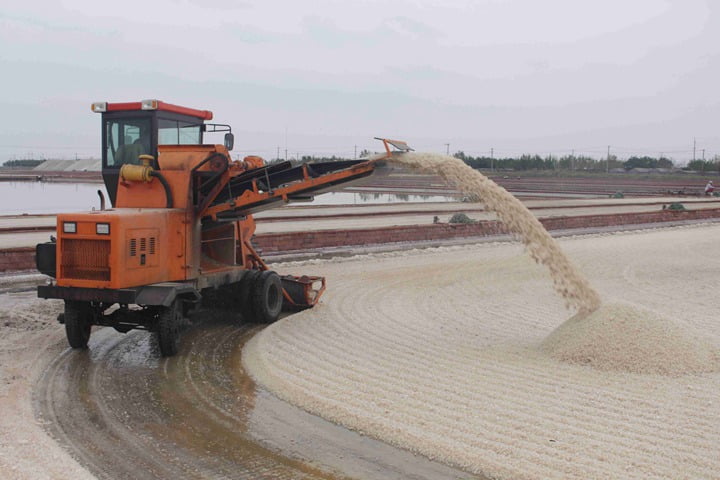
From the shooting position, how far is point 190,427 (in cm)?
641

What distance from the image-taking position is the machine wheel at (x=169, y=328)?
850cm

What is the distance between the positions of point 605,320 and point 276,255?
10.3 metres

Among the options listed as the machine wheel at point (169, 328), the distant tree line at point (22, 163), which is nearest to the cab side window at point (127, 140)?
the machine wheel at point (169, 328)

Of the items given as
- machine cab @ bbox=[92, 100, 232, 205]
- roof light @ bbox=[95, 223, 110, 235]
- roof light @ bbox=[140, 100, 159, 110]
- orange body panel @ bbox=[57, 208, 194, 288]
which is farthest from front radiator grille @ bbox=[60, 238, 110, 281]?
roof light @ bbox=[140, 100, 159, 110]

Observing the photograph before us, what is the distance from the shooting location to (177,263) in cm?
907

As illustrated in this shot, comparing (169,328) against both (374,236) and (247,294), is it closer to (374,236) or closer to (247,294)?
(247,294)

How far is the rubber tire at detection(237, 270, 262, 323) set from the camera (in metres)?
10.4

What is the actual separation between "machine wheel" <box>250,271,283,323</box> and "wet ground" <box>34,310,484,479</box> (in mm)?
1506

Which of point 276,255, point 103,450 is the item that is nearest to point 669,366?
point 103,450

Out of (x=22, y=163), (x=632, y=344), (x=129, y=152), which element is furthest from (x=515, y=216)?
(x=22, y=163)

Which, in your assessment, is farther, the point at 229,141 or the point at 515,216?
the point at 229,141

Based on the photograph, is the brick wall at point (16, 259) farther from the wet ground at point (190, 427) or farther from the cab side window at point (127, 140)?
the wet ground at point (190, 427)

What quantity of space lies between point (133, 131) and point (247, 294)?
2.61 metres

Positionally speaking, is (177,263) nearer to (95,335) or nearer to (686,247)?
(95,335)
